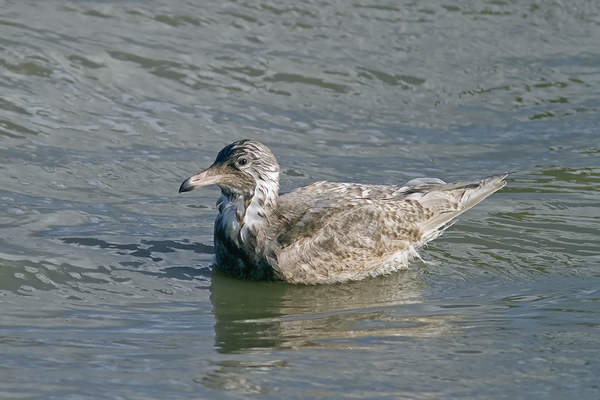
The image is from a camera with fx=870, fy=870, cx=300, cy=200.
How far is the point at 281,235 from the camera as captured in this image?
7465 mm

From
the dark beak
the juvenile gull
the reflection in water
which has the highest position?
the dark beak

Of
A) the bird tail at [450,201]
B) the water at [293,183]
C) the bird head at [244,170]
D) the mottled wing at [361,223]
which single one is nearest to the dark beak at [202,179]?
the bird head at [244,170]

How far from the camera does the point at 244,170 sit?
7.57m

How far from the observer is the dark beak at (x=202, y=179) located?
23.7 feet

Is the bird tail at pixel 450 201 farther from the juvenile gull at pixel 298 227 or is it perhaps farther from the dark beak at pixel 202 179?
the dark beak at pixel 202 179

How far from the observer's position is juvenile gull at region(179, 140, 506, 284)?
7.41m

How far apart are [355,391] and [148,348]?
1.53 m

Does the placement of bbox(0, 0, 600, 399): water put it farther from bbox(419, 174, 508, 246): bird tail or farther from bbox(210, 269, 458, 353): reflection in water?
bbox(419, 174, 508, 246): bird tail

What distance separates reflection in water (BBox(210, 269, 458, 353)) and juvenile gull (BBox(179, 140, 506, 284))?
0.14 meters

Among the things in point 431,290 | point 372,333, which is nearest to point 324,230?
point 431,290

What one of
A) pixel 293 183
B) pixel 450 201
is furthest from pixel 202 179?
pixel 293 183

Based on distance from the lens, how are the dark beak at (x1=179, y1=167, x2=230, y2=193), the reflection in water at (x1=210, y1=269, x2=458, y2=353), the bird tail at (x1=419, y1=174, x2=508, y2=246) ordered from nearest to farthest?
the reflection in water at (x1=210, y1=269, x2=458, y2=353), the dark beak at (x1=179, y1=167, x2=230, y2=193), the bird tail at (x1=419, y1=174, x2=508, y2=246)

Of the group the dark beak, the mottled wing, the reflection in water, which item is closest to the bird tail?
the mottled wing

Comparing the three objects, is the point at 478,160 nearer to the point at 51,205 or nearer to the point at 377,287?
the point at 377,287
